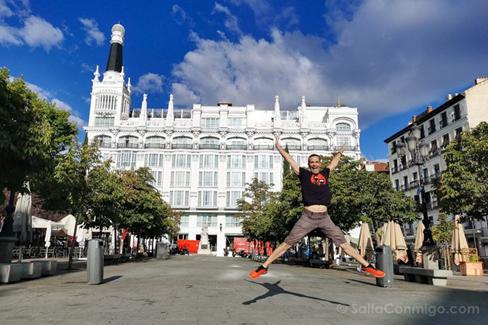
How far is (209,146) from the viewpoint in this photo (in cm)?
7244

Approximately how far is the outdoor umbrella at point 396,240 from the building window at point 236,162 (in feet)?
162

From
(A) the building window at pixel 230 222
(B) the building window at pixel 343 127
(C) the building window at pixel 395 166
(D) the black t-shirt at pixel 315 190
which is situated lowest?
(D) the black t-shirt at pixel 315 190

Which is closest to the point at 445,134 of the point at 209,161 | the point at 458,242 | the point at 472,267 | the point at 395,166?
the point at 395,166

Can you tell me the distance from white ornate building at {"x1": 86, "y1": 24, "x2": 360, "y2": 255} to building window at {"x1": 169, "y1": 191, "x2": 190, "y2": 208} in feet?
0.41

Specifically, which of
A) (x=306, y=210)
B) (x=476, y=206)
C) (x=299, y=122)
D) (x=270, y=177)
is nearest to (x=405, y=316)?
(x=306, y=210)

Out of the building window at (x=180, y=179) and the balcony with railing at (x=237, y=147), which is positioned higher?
the balcony with railing at (x=237, y=147)

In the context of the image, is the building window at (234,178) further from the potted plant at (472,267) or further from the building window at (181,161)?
the potted plant at (472,267)

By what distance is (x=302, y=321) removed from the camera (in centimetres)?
507

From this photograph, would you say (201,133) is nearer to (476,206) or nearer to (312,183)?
(476,206)

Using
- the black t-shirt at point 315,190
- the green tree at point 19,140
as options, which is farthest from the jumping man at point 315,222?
the green tree at point 19,140

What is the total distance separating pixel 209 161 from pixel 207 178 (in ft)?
10.4

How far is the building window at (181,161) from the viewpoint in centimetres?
7144

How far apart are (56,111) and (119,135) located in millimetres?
51113

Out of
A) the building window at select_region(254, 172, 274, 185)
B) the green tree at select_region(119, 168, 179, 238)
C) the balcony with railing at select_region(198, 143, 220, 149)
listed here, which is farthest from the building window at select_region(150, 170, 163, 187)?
the green tree at select_region(119, 168, 179, 238)
